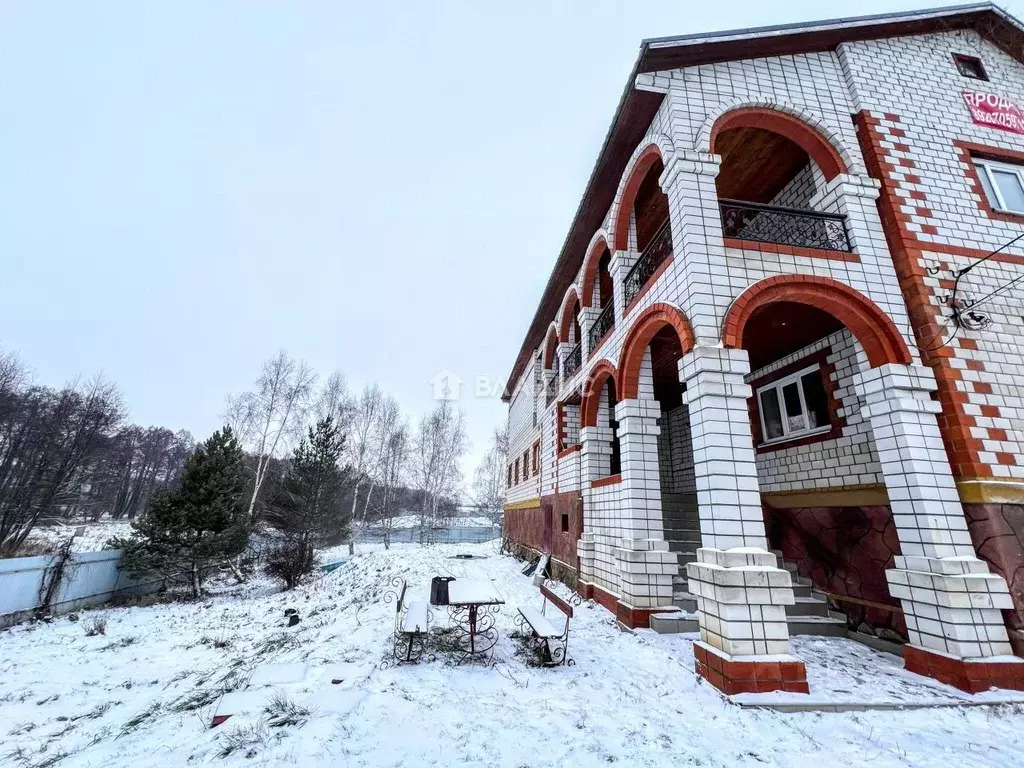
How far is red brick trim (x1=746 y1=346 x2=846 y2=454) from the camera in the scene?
6.71 m

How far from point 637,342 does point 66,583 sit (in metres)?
15.6

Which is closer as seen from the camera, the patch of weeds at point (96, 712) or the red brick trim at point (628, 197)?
the patch of weeds at point (96, 712)

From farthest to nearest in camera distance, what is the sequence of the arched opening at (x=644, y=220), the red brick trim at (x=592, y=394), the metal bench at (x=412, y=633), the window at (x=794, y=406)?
the red brick trim at (x=592, y=394)
the window at (x=794, y=406)
the arched opening at (x=644, y=220)
the metal bench at (x=412, y=633)

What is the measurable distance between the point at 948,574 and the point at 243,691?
7352 millimetres

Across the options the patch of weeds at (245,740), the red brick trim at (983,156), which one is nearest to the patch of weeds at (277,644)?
the patch of weeds at (245,740)

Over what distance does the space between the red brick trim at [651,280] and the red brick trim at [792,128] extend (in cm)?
200

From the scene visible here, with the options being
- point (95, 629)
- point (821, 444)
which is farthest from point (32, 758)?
point (821, 444)

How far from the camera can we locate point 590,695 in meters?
4.08

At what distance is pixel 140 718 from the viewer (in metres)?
4.46

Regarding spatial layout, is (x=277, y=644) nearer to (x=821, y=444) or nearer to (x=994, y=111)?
(x=821, y=444)

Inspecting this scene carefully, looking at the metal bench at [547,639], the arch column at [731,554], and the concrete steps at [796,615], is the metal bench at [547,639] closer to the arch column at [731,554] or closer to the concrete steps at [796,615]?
the arch column at [731,554]

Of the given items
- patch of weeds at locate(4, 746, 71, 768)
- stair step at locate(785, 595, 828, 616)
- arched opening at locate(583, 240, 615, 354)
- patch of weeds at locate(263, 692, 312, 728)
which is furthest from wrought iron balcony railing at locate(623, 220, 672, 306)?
patch of weeds at locate(4, 746, 71, 768)

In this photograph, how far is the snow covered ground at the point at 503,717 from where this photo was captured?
3.05m

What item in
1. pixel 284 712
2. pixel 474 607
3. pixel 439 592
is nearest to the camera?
pixel 284 712
